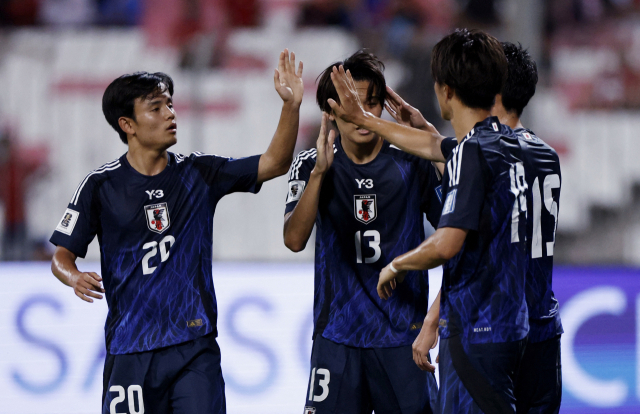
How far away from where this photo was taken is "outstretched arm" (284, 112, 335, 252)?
10.6 ft

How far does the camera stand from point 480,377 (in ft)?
8.34

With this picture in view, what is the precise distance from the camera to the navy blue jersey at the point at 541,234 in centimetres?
294

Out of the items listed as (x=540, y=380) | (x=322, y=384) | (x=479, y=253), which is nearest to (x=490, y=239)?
(x=479, y=253)

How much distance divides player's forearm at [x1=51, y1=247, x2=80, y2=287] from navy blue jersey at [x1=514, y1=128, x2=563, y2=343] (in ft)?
6.42

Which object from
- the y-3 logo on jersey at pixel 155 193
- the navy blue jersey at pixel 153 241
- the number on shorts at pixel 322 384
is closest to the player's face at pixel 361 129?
the navy blue jersey at pixel 153 241

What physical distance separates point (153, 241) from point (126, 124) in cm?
62

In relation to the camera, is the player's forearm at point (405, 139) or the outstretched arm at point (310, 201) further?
the outstretched arm at point (310, 201)

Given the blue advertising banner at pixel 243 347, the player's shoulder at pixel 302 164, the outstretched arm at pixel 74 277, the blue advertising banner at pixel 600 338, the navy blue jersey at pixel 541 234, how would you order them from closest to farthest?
the navy blue jersey at pixel 541 234, the outstretched arm at pixel 74 277, the player's shoulder at pixel 302 164, the blue advertising banner at pixel 243 347, the blue advertising banner at pixel 600 338

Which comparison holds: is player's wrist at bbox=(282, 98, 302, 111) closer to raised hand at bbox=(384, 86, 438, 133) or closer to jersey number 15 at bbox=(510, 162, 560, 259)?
raised hand at bbox=(384, 86, 438, 133)

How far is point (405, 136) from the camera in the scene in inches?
119

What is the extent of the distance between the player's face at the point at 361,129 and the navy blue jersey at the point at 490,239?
2.74 ft

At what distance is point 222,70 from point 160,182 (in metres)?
4.53

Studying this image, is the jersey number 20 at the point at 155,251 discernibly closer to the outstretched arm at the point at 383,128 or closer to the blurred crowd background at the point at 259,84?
the outstretched arm at the point at 383,128

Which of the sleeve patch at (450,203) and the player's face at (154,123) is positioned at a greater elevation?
the player's face at (154,123)
